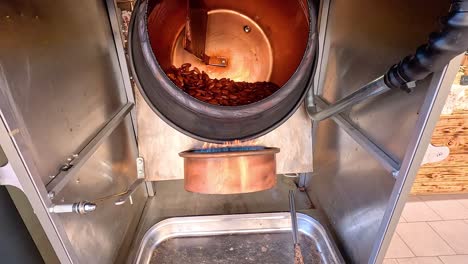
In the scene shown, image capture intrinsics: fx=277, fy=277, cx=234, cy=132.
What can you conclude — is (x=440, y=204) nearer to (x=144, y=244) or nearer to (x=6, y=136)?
(x=144, y=244)

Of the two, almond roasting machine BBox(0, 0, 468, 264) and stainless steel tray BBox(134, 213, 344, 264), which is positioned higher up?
almond roasting machine BBox(0, 0, 468, 264)

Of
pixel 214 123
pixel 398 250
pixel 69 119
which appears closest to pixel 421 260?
pixel 398 250

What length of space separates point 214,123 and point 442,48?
0.65m

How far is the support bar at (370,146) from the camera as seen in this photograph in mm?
720

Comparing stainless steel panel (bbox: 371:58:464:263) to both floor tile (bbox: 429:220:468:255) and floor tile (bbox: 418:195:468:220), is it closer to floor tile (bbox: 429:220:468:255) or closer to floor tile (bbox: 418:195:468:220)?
floor tile (bbox: 429:220:468:255)

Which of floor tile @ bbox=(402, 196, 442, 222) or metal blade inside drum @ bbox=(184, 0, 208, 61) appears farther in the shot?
floor tile @ bbox=(402, 196, 442, 222)

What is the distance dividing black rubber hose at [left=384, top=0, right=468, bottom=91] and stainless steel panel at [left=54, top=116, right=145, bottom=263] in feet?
2.68

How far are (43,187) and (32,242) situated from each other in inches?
17.8

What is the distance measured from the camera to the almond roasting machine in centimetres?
→ 61

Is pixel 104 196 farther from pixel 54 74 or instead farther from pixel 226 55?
pixel 226 55

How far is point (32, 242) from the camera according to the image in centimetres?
90

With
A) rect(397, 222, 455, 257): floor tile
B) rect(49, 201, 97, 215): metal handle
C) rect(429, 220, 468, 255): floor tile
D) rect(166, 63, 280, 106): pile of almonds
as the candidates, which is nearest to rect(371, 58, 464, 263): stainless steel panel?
rect(166, 63, 280, 106): pile of almonds

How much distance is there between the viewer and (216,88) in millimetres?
1076

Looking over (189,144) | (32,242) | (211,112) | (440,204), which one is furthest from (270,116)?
(440,204)
